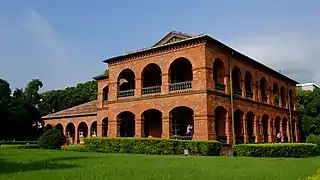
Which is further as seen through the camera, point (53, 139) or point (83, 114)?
point (83, 114)

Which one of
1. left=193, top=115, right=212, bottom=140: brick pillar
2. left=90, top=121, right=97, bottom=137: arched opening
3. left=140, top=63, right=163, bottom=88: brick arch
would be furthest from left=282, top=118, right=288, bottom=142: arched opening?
left=90, top=121, right=97, bottom=137: arched opening

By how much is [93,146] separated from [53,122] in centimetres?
2220

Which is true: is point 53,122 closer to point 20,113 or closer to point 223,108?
point 20,113

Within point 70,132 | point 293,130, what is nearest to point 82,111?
point 70,132

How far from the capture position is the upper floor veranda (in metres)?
23.9

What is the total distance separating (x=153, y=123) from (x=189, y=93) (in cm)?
645

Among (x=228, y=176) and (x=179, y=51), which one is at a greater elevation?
(x=179, y=51)

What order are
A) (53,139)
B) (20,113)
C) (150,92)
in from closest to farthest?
(53,139)
(150,92)
(20,113)

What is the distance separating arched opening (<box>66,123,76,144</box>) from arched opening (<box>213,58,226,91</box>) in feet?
74.0

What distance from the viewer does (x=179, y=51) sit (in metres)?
25.1

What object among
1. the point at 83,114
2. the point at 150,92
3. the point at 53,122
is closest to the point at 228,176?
the point at 150,92

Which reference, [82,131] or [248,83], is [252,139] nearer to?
[248,83]

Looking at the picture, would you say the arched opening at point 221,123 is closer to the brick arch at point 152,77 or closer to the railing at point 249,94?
the railing at point 249,94

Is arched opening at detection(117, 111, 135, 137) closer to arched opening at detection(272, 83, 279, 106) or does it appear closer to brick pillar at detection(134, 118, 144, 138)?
brick pillar at detection(134, 118, 144, 138)
